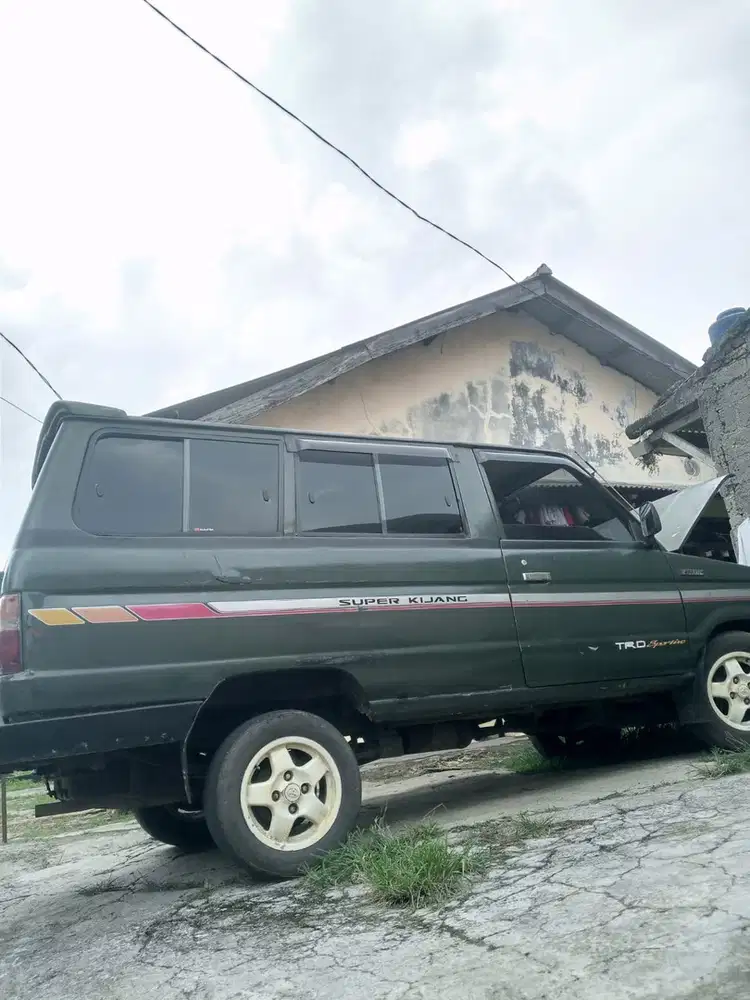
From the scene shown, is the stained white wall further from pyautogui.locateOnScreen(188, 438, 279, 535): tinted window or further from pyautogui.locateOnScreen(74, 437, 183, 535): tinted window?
pyautogui.locateOnScreen(74, 437, 183, 535): tinted window

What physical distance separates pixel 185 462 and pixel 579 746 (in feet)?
12.7

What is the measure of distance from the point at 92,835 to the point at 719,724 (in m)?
4.86

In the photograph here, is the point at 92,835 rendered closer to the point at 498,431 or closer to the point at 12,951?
the point at 12,951

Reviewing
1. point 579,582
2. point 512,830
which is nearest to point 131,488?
point 512,830

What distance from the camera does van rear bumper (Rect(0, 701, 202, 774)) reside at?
3012mm

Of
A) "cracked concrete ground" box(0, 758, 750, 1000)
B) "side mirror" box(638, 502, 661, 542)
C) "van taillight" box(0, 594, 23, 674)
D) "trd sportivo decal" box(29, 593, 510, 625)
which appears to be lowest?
"cracked concrete ground" box(0, 758, 750, 1000)

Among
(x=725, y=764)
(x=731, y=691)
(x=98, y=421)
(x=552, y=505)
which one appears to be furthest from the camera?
(x=552, y=505)

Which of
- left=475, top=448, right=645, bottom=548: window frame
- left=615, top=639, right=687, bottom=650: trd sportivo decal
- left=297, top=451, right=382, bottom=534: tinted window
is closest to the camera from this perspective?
left=297, top=451, right=382, bottom=534: tinted window

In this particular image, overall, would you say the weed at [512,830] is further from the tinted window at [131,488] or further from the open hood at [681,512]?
the open hood at [681,512]

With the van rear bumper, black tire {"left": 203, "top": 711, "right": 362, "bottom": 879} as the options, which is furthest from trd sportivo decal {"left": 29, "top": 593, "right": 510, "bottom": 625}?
black tire {"left": 203, "top": 711, "right": 362, "bottom": 879}

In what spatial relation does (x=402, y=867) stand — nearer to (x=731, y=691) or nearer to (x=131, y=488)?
(x=131, y=488)

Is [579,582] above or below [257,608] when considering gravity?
above

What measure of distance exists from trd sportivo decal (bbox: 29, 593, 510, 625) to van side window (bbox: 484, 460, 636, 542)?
2.00 ft

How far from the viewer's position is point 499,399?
11.4 meters
